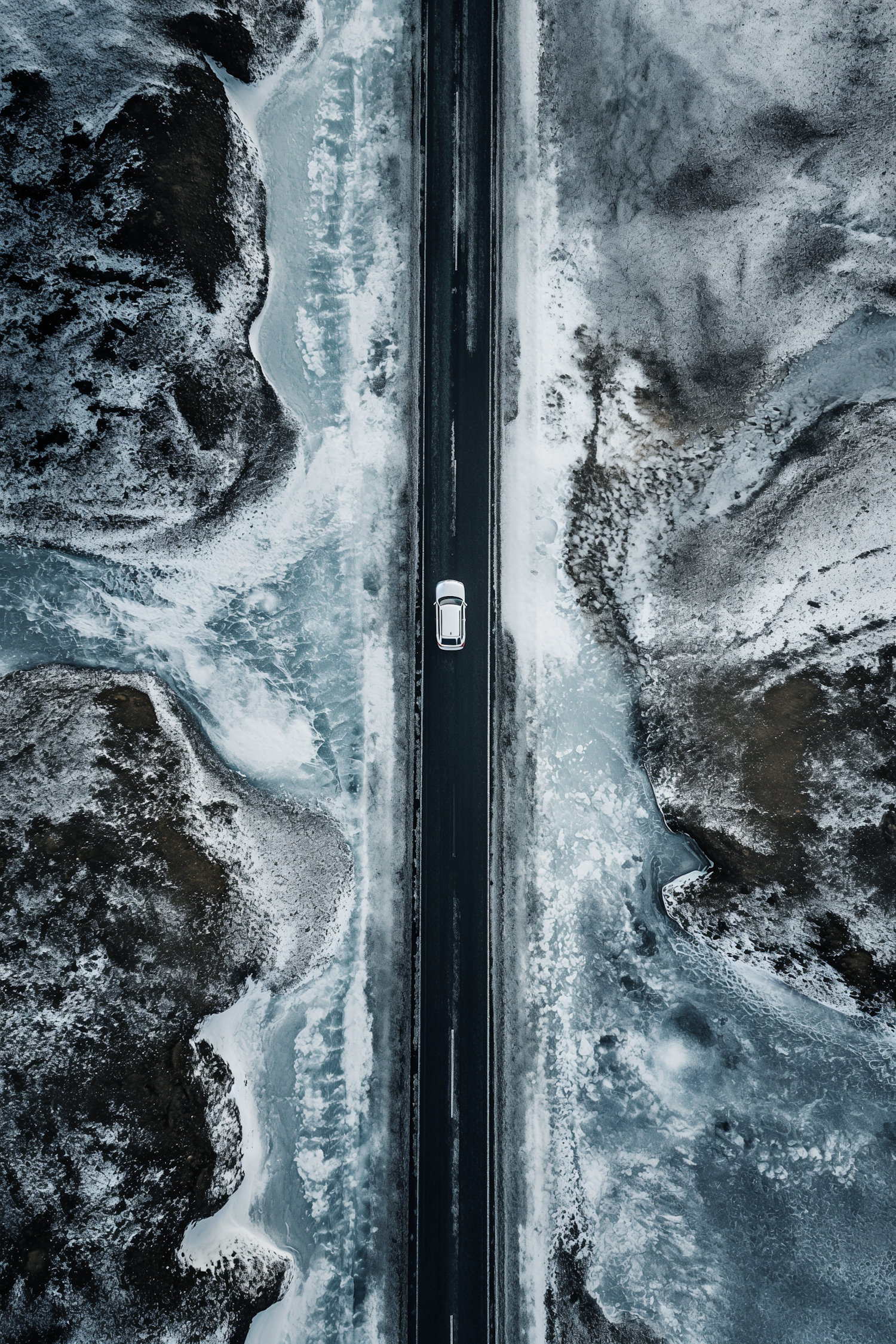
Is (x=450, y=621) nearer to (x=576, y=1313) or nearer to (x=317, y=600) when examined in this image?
(x=317, y=600)

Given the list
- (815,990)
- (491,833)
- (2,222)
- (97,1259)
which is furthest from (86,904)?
(815,990)

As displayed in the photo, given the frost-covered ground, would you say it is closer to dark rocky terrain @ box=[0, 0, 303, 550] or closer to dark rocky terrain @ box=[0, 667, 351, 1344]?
dark rocky terrain @ box=[0, 667, 351, 1344]

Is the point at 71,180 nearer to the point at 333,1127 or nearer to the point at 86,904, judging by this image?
the point at 86,904

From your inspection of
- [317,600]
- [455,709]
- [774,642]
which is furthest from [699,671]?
[317,600]

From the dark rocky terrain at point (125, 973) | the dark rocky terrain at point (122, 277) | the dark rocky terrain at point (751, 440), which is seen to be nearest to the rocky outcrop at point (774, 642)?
the dark rocky terrain at point (751, 440)

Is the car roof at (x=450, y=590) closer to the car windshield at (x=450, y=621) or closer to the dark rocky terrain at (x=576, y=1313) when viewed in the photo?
the car windshield at (x=450, y=621)

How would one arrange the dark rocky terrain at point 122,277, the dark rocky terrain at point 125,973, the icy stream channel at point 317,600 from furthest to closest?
the icy stream channel at point 317,600 → the dark rocky terrain at point 122,277 → the dark rocky terrain at point 125,973
